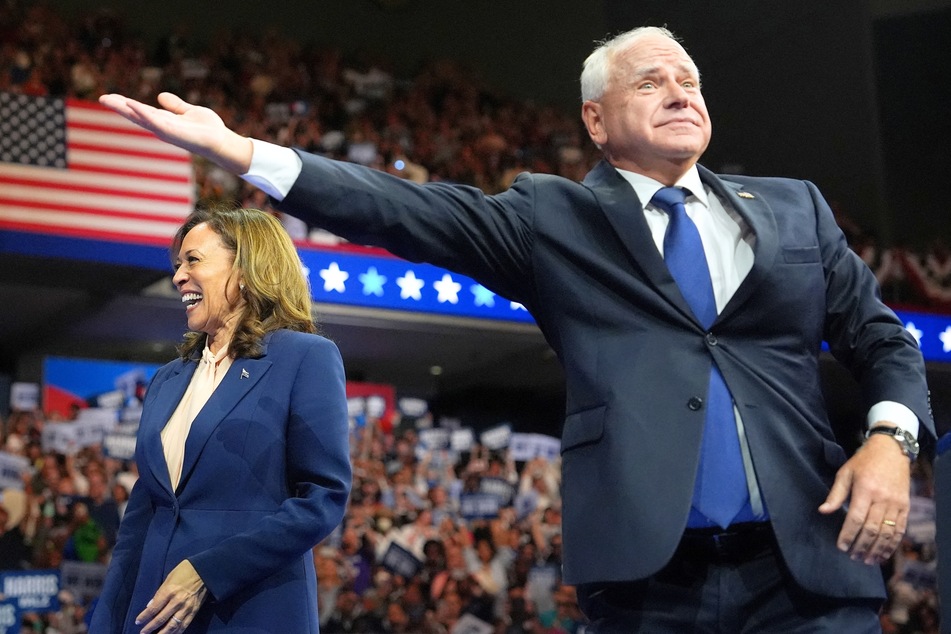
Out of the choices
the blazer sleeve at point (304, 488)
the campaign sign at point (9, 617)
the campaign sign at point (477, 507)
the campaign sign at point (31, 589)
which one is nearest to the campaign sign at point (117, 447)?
the campaign sign at point (31, 589)

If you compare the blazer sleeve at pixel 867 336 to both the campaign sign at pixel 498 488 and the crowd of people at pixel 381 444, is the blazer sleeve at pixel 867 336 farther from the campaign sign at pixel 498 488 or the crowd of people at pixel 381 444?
the campaign sign at pixel 498 488

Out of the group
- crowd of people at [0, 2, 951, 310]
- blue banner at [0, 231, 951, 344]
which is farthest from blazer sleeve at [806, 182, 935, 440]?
crowd of people at [0, 2, 951, 310]

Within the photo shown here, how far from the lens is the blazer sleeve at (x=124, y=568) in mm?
2180

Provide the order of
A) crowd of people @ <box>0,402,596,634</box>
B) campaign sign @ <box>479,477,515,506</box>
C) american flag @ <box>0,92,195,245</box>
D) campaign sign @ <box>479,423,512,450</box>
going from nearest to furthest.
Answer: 1. crowd of people @ <box>0,402,596,634</box>
2. american flag @ <box>0,92,195,245</box>
3. campaign sign @ <box>479,477,515,506</box>
4. campaign sign @ <box>479,423,512,450</box>

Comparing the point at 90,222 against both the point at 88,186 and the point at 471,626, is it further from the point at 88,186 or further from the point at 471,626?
the point at 471,626

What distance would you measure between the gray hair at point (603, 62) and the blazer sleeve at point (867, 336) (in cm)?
37

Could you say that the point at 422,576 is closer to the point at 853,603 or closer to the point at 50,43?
the point at 50,43

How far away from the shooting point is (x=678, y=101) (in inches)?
70.0

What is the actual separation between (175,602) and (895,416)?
1.19 m

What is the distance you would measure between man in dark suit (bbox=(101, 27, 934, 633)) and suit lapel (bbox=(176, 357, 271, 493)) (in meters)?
0.68

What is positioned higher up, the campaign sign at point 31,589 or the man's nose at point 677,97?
the man's nose at point 677,97

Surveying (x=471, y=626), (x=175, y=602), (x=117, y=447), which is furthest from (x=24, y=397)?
(x=175, y=602)

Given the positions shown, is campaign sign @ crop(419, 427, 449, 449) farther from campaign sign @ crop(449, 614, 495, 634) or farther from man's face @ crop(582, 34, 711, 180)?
man's face @ crop(582, 34, 711, 180)

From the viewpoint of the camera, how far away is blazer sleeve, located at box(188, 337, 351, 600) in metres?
2.05
